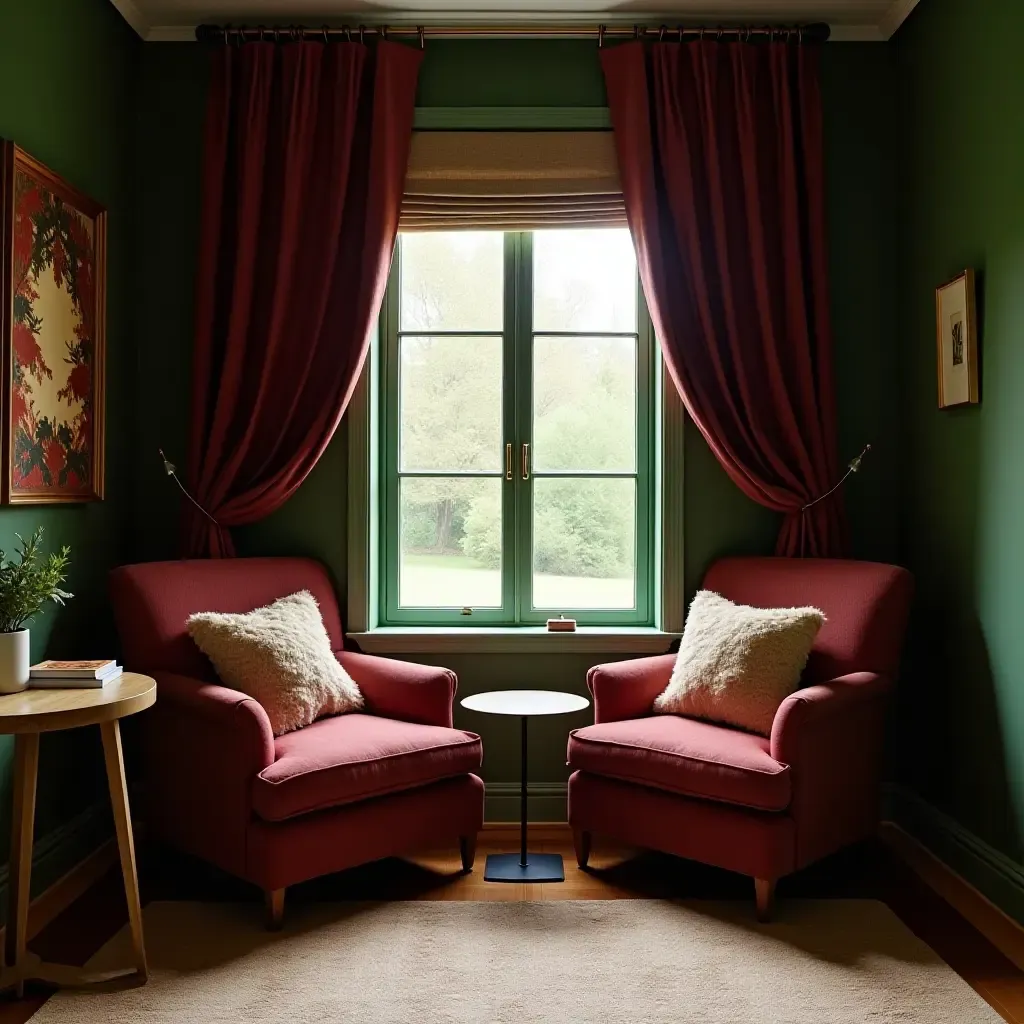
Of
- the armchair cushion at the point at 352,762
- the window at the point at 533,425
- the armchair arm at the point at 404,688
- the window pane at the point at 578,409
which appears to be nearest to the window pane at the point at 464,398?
the window at the point at 533,425

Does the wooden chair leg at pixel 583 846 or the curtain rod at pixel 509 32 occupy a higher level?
the curtain rod at pixel 509 32

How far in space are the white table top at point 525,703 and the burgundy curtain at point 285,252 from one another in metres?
1.07

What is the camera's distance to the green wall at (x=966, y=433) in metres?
2.84

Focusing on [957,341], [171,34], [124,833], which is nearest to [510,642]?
[124,833]

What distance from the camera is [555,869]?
10.4 feet

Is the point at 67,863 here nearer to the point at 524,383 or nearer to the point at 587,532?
the point at 587,532

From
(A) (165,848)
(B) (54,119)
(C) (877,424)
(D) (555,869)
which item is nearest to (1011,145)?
(C) (877,424)

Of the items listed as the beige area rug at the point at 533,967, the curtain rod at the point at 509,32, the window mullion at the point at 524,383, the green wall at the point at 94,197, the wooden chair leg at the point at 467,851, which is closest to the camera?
the beige area rug at the point at 533,967

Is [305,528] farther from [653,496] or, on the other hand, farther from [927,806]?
[927,806]

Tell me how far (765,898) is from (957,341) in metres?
1.84

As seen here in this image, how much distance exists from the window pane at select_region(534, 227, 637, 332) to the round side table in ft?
4.77

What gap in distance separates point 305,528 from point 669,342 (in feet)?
5.00

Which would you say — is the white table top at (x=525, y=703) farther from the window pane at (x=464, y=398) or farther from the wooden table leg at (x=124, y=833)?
the wooden table leg at (x=124, y=833)

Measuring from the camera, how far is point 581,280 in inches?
150
